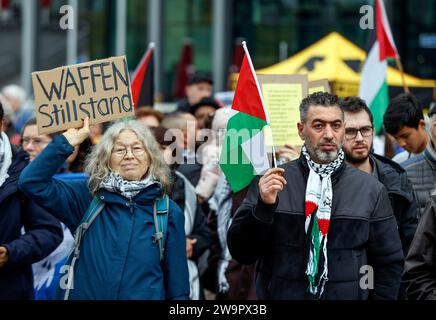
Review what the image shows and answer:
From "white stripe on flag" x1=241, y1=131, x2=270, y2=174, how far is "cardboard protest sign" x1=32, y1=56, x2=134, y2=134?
2.50 feet

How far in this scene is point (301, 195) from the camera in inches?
212

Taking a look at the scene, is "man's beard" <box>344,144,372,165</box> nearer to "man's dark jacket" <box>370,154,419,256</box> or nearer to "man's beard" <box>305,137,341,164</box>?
"man's dark jacket" <box>370,154,419,256</box>

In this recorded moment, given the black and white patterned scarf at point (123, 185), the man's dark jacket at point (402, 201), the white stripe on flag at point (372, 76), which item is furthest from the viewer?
the white stripe on flag at point (372, 76)

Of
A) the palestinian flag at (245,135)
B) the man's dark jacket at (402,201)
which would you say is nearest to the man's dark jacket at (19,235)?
the palestinian flag at (245,135)

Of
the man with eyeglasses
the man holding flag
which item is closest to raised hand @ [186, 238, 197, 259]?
the man with eyeglasses

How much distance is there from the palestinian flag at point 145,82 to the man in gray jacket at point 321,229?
14.3ft

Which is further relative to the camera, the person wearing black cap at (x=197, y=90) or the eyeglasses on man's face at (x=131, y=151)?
the person wearing black cap at (x=197, y=90)

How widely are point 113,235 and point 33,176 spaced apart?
52 centimetres

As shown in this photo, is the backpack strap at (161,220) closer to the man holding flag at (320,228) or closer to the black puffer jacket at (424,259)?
the man holding flag at (320,228)

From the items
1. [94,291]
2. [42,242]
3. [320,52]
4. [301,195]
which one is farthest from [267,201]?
[320,52]

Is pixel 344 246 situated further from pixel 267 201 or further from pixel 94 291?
pixel 94 291

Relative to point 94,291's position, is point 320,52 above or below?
above

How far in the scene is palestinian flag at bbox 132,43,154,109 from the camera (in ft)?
31.8

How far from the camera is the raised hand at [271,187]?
518 cm
